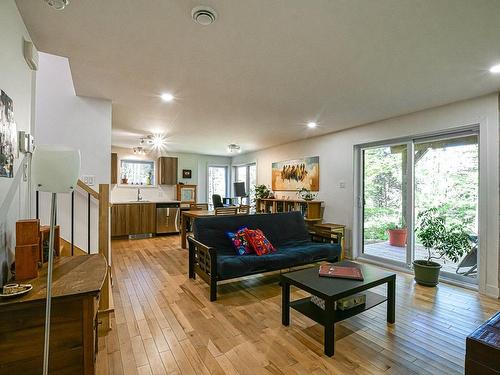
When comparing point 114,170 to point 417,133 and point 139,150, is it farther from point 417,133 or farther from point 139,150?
point 417,133

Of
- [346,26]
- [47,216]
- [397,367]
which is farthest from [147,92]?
[397,367]

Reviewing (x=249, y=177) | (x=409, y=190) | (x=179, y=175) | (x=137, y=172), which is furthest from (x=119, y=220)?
(x=409, y=190)

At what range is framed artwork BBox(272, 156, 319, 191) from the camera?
521 centimetres

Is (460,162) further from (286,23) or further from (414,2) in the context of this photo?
(286,23)

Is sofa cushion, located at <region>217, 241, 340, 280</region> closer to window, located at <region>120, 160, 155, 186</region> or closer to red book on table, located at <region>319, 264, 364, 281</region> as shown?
red book on table, located at <region>319, 264, 364, 281</region>

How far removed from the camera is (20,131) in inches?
68.1

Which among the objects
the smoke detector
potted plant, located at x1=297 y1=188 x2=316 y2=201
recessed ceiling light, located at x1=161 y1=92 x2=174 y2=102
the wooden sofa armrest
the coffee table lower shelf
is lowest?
the coffee table lower shelf

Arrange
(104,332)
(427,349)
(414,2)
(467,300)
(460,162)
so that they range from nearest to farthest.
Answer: (414,2), (427,349), (104,332), (467,300), (460,162)

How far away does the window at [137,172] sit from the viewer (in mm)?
6809

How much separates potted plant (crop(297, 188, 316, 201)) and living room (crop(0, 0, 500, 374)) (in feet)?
0.15

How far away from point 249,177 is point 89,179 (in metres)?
4.97

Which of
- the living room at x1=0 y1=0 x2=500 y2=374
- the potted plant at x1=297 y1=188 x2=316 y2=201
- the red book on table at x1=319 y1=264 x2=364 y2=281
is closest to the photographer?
the living room at x1=0 y1=0 x2=500 y2=374

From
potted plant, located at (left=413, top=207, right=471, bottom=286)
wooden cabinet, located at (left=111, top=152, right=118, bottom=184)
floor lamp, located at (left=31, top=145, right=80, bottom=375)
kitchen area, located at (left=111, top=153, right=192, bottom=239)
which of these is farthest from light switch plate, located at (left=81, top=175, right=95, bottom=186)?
potted plant, located at (left=413, top=207, right=471, bottom=286)

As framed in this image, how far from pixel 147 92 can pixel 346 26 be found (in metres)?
2.24
